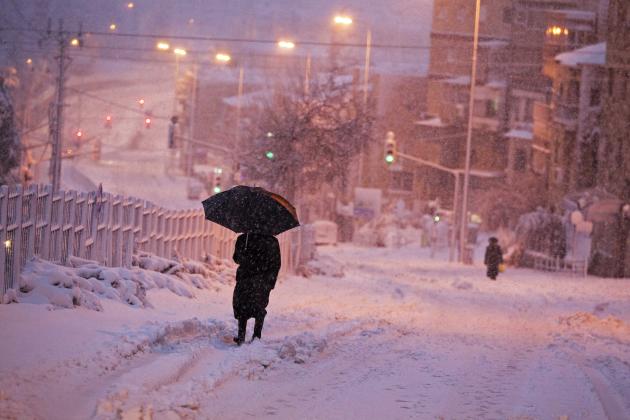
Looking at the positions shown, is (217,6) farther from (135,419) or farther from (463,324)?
(135,419)

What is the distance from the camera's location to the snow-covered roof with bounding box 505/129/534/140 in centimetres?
6656

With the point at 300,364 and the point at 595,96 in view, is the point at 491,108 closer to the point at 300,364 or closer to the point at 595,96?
the point at 595,96

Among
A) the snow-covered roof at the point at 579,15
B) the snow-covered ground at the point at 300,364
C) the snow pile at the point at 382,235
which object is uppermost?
the snow-covered roof at the point at 579,15

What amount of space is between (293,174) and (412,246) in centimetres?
2034

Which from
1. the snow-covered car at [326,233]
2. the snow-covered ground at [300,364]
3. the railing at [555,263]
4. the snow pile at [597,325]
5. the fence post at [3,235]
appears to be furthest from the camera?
the snow-covered car at [326,233]

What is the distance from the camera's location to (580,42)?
57.9 metres

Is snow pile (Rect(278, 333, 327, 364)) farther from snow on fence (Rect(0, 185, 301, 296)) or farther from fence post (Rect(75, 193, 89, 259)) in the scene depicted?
fence post (Rect(75, 193, 89, 259))

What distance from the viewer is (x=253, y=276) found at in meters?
12.2

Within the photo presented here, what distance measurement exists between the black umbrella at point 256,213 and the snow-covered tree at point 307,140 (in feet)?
80.4

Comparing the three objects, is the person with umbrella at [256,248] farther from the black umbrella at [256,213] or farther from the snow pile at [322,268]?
the snow pile at [322,268]

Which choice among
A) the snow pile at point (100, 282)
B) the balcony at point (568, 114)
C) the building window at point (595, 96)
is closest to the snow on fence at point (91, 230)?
the snow pile at point (100, 282)

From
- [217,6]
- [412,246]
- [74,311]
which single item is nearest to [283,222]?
[74,311]

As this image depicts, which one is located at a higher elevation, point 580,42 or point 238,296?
point 580,42

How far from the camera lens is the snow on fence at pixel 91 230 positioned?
514 inches
